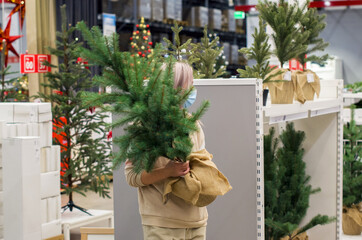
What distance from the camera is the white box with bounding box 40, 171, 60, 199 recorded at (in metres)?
4.02

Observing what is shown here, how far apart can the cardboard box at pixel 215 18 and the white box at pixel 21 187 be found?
38.4 ft

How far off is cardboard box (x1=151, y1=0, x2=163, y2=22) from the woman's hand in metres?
10.1

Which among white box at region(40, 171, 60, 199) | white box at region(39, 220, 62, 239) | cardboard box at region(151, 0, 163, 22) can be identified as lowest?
white box at region(39, 220, 62, 239)

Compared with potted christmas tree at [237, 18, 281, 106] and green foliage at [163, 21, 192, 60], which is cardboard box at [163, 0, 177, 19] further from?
green foliage at [163, 21, 192, 60]

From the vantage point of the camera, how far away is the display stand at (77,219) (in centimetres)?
479

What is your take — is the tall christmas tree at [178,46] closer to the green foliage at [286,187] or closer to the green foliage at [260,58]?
the green foliage at [260,58]

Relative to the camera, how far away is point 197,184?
205cm

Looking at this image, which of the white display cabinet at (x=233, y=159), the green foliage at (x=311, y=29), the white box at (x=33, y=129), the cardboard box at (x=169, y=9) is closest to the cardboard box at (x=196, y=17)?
the cardboard box at (x=169, y=9)

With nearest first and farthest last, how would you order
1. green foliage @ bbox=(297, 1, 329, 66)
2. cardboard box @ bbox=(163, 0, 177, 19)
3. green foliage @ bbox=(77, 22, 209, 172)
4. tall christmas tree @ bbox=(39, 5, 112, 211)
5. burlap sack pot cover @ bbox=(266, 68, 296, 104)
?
green foliage @ bbox=(77, 22, 209, 172) < burlap sack pot cover @ bbox=(266, 68, 296, 104) < green foliage @ bbox=(297, 1, 329, 66) < tall christmas tree @ bbox=(39, 5, 112, 211) < cardboard box @ bbox=(163, 0, 177, 19)

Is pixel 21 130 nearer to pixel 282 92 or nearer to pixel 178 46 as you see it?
pixel 178 46

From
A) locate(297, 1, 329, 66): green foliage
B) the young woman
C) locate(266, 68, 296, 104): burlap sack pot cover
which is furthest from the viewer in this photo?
locate(297, 1, 329, 66): green foliage

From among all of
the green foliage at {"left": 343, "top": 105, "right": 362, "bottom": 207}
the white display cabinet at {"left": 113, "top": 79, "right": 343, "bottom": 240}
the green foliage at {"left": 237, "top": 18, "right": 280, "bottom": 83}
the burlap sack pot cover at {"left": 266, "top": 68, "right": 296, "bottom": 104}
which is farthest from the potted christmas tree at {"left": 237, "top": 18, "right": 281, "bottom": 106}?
the green foliage at {"left": 343, "top": 105, "right": 362, "bottom": 207}

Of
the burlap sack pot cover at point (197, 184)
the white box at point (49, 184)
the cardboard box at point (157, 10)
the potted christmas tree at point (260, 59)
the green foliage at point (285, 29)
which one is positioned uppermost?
the cardboard box at point (157, 10)

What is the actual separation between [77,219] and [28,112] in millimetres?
1540
